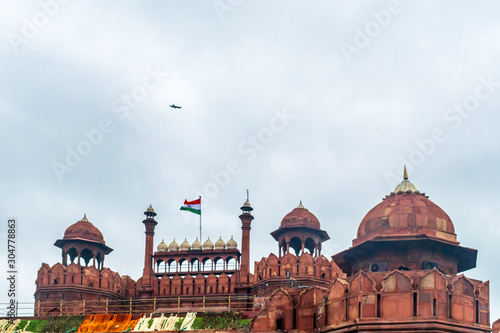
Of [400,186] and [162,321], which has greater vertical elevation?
[400,186]

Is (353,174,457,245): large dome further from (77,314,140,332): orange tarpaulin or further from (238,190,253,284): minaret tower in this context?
(238,190,253,284): minaret tower

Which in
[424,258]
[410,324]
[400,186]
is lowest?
[410,324]

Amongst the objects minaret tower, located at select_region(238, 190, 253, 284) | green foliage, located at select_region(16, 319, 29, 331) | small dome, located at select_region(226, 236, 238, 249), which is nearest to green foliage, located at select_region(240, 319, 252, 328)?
minaret tower, located at select_region(238, 190, 253, 284)

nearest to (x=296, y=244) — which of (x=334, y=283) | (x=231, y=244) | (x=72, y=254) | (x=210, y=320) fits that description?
(x=231, y=244)

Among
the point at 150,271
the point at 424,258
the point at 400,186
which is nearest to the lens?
the point at 424,258

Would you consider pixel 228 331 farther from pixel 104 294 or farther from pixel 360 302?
pixel 104 294

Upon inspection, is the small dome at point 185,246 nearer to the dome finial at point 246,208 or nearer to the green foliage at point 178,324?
the dome finial at point 246,208

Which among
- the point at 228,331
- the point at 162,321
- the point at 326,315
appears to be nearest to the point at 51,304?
the point at 162,321

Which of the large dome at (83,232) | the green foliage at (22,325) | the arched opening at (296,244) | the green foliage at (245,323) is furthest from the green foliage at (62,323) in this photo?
the arched opening at (296,244)
